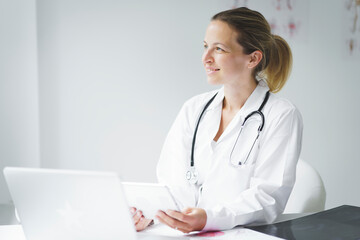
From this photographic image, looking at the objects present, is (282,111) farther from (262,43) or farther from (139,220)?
(139,220)

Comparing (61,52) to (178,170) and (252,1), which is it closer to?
(252,1)

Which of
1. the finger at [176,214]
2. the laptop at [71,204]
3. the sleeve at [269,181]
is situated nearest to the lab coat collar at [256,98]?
the sleeve at [269,181]

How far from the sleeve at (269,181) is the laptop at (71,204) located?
344 mm

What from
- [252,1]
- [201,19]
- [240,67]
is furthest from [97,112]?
[240,67]

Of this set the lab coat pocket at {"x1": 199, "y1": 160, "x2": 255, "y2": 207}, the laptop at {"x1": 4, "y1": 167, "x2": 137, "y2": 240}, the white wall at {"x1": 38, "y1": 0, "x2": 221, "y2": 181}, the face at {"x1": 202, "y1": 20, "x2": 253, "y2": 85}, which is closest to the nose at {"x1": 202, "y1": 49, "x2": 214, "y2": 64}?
the face at {"x1": 202, "y1": 20, "x2": 253, "y2": 85}

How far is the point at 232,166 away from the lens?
1.50m

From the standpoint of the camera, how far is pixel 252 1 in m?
3.16

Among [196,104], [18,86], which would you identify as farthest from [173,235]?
[18,86]

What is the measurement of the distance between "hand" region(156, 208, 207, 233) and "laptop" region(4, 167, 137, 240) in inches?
7.6

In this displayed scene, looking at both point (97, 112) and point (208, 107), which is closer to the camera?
point (208, 107)

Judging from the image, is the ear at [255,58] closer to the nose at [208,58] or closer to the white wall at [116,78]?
the nose at [208,58]

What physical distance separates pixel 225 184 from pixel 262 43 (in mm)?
506

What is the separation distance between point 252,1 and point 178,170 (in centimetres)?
189

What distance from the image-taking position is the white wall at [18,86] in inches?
118
